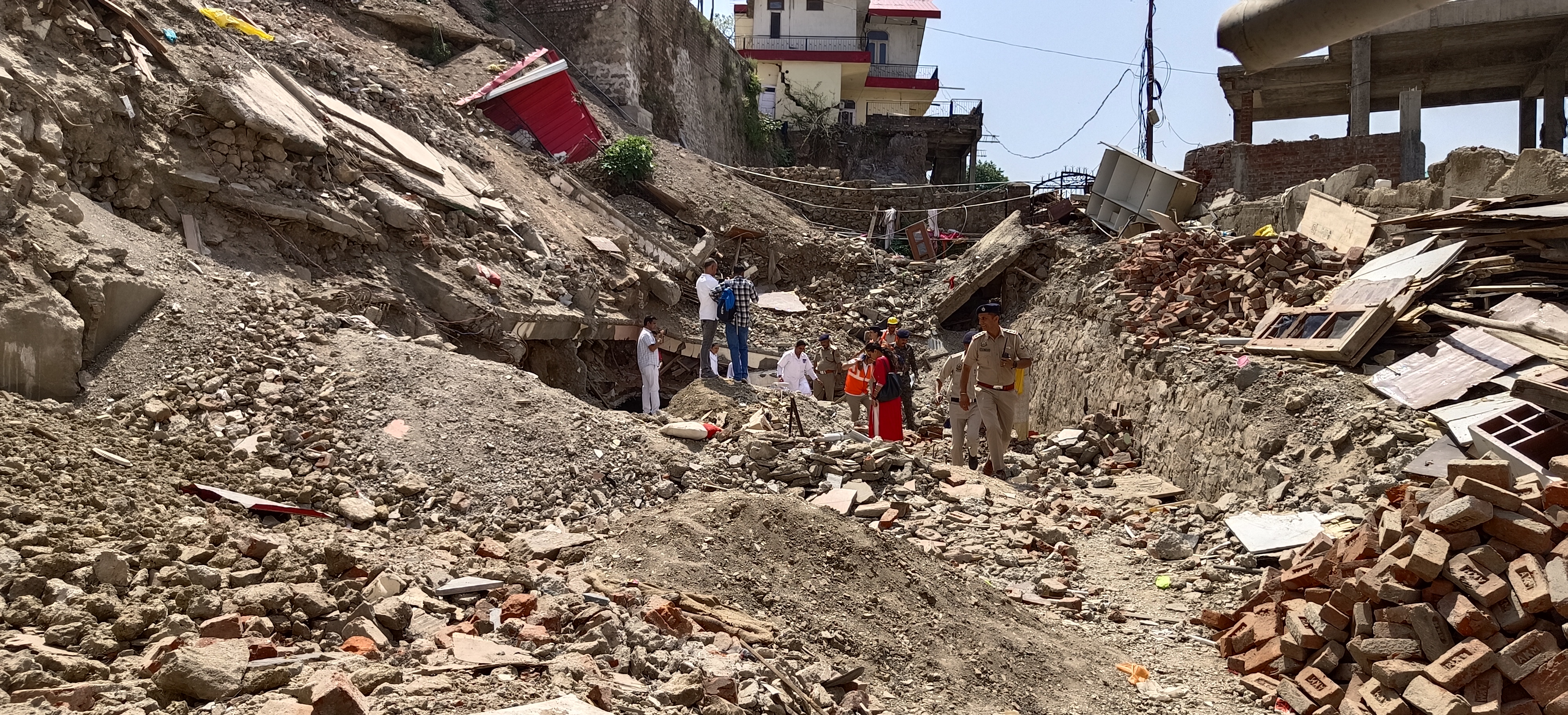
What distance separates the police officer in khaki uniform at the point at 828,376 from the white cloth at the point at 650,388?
348 cm

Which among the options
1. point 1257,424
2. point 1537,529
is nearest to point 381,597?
point 1537,529

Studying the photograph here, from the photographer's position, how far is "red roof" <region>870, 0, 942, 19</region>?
36.8 m

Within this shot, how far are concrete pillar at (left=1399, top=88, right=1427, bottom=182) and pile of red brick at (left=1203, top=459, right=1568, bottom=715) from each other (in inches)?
446

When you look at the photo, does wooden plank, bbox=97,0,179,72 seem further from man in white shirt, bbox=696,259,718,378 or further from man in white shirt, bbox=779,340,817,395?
man in white shirt, bbox=779,340,817,395

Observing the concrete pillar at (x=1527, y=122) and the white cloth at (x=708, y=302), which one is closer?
the white cloth at (x=708, y=302)

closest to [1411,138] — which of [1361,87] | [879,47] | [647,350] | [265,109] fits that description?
[1361,87]

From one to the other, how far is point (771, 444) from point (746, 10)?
107ft

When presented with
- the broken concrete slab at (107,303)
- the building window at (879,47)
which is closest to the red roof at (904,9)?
the building window at (879,47)

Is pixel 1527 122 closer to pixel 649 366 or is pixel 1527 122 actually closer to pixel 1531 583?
pixel 649 366

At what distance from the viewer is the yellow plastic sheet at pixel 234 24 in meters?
10.9

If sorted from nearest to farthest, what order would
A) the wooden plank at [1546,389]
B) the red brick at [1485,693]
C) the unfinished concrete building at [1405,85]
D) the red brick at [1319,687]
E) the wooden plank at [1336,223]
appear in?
the red brick at [1485,693]
the red brick at [1319,687]
the wooden plank at [1546,389]
the wooden plank at [1336,223]
the unfinished concrete building at [1405,85]

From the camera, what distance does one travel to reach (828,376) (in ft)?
46.3

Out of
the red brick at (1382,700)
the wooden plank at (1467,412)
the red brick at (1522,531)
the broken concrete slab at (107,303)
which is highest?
the broken concrete slab at (107,303)

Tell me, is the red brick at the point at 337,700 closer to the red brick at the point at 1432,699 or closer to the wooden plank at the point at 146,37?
the red brick at the point at 1432,699
